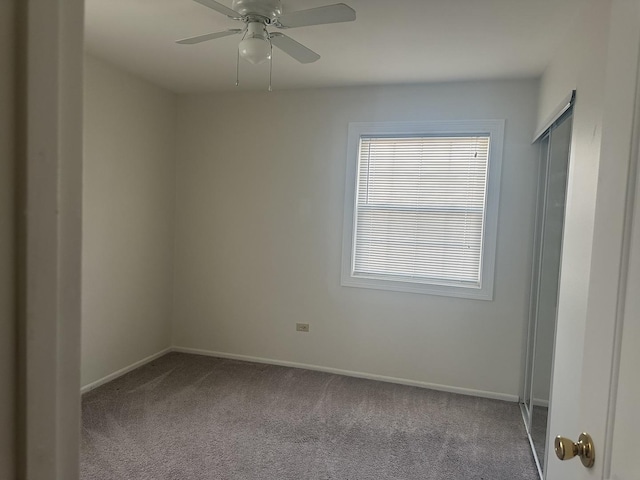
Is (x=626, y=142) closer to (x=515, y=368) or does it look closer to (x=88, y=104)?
(x=515, y=368)

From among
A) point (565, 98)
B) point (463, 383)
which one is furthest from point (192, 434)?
point (565, 98)

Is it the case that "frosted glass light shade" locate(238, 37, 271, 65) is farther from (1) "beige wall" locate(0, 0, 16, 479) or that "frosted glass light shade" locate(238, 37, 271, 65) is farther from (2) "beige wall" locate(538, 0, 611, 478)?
(1) "beige wall" locate(0, 0, 16, 479)

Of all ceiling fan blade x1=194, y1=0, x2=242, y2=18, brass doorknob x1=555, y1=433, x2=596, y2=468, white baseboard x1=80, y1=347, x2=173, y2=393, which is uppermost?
ceiling fan blade x1=194, y1=0, x2=242, y2=18

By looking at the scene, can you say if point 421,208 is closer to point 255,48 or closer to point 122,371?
point 255,48

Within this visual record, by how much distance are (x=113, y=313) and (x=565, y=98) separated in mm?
3575

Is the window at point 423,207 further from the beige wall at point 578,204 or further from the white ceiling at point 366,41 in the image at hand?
the beige wall at point 578,204

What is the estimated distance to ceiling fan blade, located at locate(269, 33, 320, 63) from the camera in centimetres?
221

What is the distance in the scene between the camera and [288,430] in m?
2.85

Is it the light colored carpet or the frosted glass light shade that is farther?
the light colored carpet

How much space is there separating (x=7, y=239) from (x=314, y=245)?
136 inches

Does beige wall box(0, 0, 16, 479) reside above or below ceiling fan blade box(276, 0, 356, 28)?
below

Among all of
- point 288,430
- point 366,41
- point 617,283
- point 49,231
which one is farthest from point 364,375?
point 49,231

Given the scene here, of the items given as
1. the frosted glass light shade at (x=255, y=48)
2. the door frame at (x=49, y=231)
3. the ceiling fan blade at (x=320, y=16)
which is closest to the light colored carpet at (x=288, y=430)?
the door frame at (x=49, y=231)

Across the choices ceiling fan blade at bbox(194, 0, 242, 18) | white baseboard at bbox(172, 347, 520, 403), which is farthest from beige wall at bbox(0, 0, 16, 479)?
white baseboard at bbox(172, 347, 520, 403)
